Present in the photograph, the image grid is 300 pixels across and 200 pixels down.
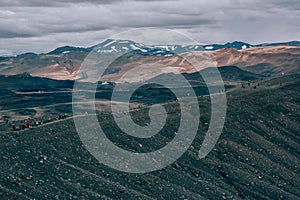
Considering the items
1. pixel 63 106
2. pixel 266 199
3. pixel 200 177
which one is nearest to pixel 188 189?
pixel 200 177

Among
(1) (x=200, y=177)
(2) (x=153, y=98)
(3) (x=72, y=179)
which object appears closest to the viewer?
(3) (x=72, y=179)

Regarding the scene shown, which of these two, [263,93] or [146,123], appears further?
[263,93]

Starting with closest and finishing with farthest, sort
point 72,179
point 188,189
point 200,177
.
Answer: point 72,179 → point 188,189 → point 200,177

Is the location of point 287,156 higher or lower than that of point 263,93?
lower

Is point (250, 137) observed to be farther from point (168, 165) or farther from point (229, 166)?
point (168, 165)

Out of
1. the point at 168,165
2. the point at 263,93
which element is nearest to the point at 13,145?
the point at 168,165

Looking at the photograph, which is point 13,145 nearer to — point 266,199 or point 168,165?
point 168,165
